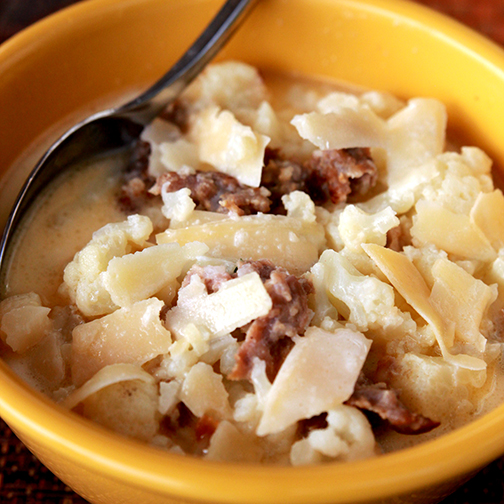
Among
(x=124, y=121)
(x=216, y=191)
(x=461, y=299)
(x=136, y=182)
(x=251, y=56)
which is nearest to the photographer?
(x=461, y=299)

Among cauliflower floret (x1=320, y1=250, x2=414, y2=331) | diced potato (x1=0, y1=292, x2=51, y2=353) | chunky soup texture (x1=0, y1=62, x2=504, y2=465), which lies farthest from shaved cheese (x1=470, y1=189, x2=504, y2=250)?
diced potato (x1=0, y1=292, x2=51, y2=353)

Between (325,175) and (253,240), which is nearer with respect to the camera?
(253,240)

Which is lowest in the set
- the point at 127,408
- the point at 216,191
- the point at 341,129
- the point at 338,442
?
the point at 127,408

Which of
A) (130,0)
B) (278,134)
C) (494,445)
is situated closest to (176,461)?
(494,445)

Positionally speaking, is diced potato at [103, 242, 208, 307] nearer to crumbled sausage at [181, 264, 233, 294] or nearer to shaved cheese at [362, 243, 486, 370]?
crumbled sausage at [181, 264, 233, 294]

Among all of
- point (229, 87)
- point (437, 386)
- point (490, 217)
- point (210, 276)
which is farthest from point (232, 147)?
point (437, 386)

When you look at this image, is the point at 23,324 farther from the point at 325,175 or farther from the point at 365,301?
the point at 325,175

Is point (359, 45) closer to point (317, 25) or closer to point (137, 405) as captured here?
point (317, 25)
